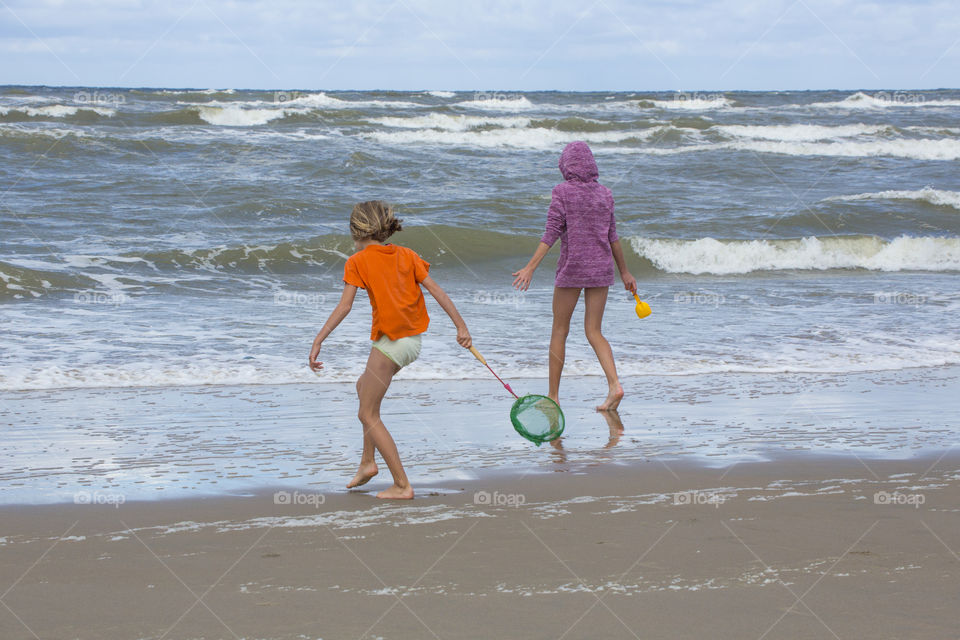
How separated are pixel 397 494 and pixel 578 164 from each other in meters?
2.67

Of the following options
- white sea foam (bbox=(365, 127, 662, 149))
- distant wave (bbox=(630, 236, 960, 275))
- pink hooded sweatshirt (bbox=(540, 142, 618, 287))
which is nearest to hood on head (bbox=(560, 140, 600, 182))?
pink hooded sweatshirt (bbox=(540, 142, 618, 287))

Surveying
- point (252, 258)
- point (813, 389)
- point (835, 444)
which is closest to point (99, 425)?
point (835, 444)

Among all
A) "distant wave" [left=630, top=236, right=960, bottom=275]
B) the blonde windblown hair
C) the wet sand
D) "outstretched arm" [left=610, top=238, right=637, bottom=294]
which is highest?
the blonde windblown hair

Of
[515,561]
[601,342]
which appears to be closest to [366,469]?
[515,561]

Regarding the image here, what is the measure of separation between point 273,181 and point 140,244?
575cm

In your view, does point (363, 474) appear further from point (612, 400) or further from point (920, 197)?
point (920, 197)

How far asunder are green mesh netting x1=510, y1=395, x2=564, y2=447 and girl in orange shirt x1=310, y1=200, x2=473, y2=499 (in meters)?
0.82

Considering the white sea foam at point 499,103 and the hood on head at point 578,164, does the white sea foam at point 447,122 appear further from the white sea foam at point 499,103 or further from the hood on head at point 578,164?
the hood on head at point 578,164

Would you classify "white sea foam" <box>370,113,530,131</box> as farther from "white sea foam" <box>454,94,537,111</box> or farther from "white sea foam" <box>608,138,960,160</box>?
"white sea foam" <box>454,94,537,111</box>

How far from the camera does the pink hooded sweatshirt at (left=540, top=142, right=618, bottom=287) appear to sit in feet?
20.4

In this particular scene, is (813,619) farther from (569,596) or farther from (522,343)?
(522,343)

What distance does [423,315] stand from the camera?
4.58 m

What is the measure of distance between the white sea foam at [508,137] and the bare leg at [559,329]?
22.2 metres

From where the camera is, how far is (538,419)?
5238 mm
